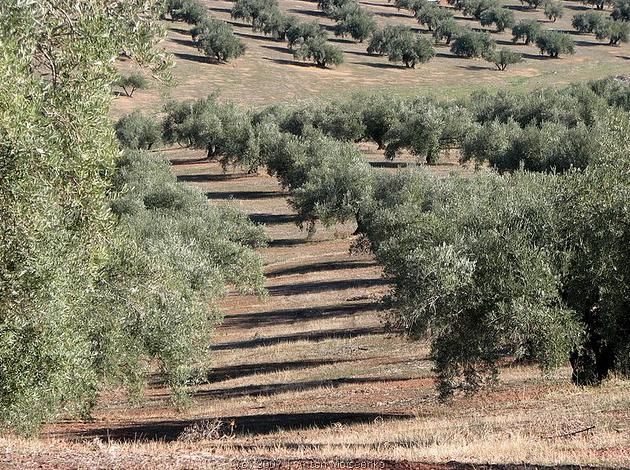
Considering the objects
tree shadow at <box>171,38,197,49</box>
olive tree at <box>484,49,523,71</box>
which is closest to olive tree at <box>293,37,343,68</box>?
tree shadow at <box>171,38,197,49</box>

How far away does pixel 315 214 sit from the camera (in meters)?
67.9

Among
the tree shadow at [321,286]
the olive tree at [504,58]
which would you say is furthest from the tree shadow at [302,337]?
the olive tree at [504,58]

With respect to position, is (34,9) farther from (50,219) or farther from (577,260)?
(577,260)

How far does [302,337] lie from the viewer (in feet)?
140

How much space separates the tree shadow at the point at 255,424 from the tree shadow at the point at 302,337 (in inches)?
551

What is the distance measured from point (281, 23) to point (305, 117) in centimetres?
10140

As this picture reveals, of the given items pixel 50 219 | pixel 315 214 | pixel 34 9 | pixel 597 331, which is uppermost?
pixel 34 9

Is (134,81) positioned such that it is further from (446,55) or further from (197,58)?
(446,55)

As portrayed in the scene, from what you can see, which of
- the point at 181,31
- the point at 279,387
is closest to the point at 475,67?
the point at 181,31

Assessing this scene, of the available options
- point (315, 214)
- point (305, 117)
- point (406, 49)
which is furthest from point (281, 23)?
point (315, 214)

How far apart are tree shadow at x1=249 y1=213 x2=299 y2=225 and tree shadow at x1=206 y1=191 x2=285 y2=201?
27.8 feet

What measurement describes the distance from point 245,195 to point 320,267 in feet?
104

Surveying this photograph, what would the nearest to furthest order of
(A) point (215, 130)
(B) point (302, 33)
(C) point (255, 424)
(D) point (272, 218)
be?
(C) point (255, 424), (D) point (272, 218), (A) point (215, 130), (B) point (302, 33)

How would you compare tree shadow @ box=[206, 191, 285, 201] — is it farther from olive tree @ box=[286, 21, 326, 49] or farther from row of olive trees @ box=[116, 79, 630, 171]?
olive tree @ box=[286, 21, 326, 49]
